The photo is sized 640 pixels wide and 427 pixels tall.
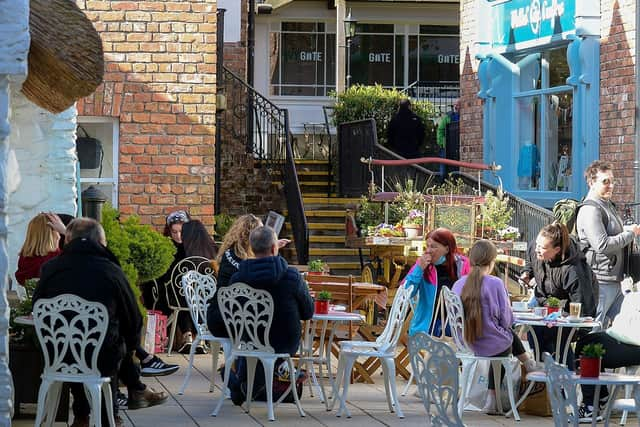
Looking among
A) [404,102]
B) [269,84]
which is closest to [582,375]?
[404,102]

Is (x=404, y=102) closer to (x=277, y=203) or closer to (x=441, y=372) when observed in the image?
(x=277, y=203)

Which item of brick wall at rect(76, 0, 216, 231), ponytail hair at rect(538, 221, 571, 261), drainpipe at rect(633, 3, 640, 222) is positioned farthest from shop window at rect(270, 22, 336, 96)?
ponytail hair at rect(538, 221, 571, 261)

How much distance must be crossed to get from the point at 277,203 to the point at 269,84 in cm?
1199

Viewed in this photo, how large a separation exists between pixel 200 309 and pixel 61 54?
401 cm

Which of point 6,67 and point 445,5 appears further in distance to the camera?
point 445,5

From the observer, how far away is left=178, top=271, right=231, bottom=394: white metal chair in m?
10.7

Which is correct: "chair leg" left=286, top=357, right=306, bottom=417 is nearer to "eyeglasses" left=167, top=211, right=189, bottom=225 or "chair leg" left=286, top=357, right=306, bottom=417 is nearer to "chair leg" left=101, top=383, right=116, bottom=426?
"chair leg" left=101, top=383, right=116, bottom=426

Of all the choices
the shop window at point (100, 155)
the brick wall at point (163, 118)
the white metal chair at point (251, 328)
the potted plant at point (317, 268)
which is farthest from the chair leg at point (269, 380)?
the shop window at point (100, 155)

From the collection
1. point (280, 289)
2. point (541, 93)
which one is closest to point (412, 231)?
point (280, 289)

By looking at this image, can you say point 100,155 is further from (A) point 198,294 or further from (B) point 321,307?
(B) point 321,307

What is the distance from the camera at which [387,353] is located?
Result: 9.95 m

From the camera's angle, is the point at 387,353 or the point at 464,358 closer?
the point at 464,358

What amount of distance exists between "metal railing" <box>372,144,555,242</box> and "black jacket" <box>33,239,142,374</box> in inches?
340

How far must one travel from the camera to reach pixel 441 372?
641 centimetres
